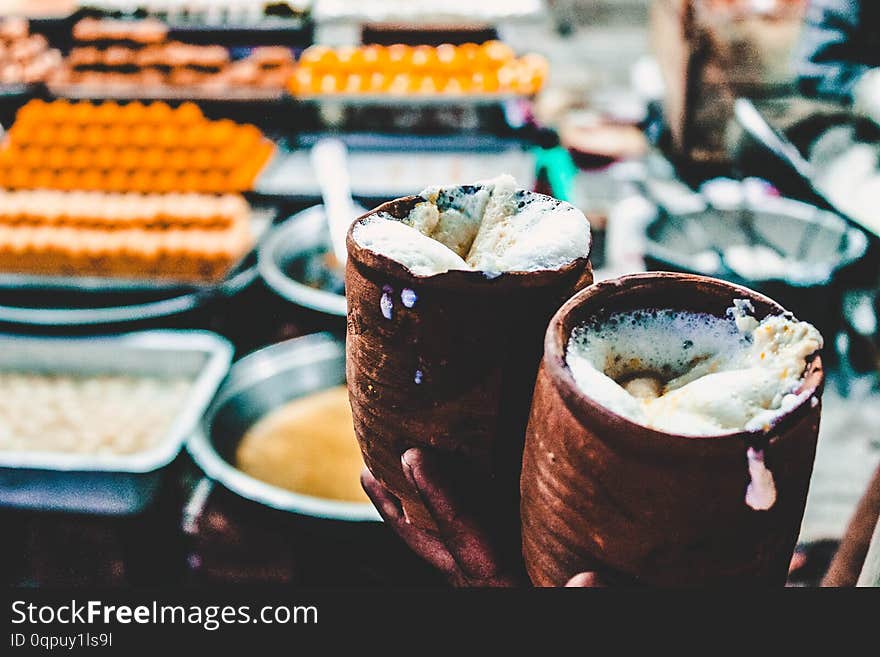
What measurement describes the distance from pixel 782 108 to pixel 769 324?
3.63 metres

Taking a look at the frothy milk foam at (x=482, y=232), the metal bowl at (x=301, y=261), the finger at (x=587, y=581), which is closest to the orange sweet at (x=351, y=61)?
the metal bowl at (x=301, y=261)

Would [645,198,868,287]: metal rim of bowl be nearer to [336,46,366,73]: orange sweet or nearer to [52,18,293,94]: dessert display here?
[336,46,366,73]: orange sweet

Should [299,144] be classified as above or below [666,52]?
below

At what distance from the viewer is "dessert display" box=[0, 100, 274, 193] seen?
4.25 m

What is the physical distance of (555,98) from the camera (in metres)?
6.46

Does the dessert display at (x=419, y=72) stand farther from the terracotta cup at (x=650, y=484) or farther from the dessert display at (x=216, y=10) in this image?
the terracotta cup at (x=650, y=484)

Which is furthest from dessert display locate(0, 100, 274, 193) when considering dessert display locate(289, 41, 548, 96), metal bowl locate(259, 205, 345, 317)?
dessert display locate(289, 41, 548, 96)

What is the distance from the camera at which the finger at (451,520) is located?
778mm

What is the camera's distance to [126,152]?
170 inches

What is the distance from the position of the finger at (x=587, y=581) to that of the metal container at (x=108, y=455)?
7.33 feet

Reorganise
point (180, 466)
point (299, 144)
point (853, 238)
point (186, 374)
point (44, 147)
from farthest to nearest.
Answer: point (299, 144), point (44, 147), point (186, 374), point (853, 238), point (180, 466)

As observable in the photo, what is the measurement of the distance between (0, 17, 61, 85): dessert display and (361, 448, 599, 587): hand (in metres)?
5.46

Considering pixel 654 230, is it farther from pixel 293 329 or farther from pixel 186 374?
pixel 186 374

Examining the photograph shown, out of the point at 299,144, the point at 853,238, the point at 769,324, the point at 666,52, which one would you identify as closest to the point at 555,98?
the point at 666,52
